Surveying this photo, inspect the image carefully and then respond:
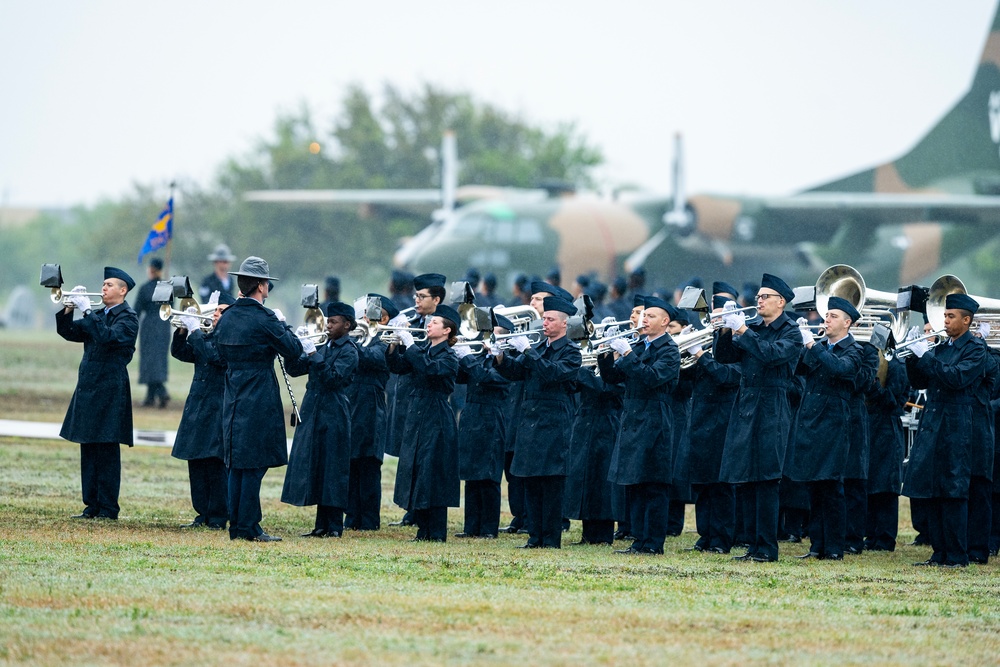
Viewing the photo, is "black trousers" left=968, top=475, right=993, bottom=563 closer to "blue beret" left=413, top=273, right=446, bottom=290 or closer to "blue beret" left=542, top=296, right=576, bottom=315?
"blue beret" left=542, top=296, right=576, bottom=315

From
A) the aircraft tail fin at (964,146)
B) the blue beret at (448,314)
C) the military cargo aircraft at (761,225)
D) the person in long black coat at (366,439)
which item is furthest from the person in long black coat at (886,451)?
the aircraft tail fin at (964,146)

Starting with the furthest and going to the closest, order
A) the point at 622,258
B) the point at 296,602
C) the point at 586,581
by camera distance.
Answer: the point at 622,258
the point at 586,581
the point at 296,602

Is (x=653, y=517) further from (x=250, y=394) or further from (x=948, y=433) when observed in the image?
(x=250, y=394)

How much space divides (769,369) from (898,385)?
1756mm

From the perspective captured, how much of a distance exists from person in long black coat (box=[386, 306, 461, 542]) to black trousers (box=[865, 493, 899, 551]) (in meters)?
3.57

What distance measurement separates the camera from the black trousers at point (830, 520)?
11.2 meters

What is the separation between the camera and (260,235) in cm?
6381

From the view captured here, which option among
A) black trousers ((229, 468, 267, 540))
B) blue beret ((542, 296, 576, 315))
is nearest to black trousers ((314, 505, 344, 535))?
black trousers ((229, 468, 267, 540))

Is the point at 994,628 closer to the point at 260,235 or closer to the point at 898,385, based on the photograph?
the point at 898,385

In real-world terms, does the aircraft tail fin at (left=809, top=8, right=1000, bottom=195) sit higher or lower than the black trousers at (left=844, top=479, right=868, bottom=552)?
higher

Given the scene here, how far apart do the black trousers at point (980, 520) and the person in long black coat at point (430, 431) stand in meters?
3.85

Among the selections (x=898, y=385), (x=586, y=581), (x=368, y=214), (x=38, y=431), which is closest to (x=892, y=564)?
(x=898, y=385)

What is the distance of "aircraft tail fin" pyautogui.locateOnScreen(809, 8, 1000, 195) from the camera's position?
39062 millimetres

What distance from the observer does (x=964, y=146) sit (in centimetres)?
3931
